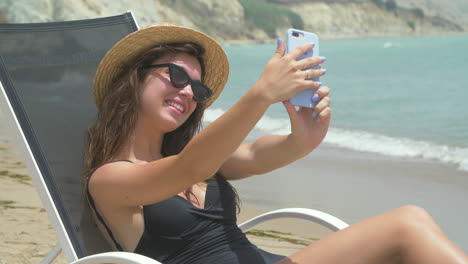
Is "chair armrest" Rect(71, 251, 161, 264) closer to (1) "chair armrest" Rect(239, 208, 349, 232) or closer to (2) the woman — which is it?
(2) the woman

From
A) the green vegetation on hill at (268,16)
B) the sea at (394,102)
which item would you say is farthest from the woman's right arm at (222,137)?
the green vegetation on hill at (268,16)

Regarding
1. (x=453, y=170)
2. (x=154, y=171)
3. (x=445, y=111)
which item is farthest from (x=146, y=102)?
(x=445, y=111)

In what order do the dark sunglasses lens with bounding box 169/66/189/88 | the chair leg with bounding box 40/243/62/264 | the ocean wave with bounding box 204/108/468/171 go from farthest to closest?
the ocean wave with bounding box 204/108/468/171 < the chair leg with bounding box 40/243/62/264 < the dark sunglasses lens with bounding box 169/66/189/88

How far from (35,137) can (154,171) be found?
0.79 metres

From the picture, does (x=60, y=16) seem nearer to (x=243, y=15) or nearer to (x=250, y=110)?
(x=243, y=15)

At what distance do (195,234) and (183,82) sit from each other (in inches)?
19.4

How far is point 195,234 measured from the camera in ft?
7.45

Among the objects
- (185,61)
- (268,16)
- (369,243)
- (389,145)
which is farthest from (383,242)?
(268,16)

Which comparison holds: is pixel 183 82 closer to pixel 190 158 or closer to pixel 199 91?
pixel 199 91

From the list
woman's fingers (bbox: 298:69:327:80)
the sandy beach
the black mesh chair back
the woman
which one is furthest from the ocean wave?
woman's fingers (bbox: 298:69:327:80)

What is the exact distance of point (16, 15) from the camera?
122 ft

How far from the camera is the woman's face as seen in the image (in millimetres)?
2275

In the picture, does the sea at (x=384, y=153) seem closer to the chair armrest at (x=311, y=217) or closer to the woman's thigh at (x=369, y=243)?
the chair armrest at (x=311, y=217)

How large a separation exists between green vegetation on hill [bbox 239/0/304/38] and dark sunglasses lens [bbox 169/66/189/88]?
44.0 m
